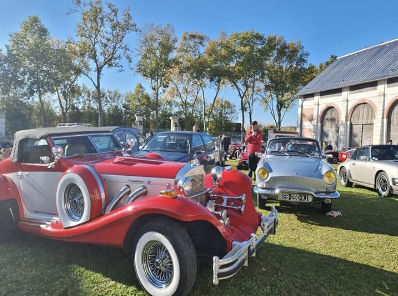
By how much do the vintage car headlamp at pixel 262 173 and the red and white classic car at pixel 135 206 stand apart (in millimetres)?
1695

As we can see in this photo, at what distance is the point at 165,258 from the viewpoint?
275 cm

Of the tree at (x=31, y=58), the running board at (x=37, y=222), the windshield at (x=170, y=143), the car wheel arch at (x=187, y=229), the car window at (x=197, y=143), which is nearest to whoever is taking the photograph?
the car wheel arch at (x=187, y=229)

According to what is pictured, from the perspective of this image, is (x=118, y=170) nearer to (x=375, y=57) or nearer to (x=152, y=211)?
(x=152, y=211)

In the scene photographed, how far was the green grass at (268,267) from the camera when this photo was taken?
2986 millimetres

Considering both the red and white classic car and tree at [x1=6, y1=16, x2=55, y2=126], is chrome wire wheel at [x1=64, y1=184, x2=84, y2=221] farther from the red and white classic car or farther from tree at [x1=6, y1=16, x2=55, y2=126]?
tree at [x1=6, y1=16, x2=55, y2=126]

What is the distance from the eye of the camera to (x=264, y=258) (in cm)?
369

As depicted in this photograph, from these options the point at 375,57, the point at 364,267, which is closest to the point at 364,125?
the point at 375,57

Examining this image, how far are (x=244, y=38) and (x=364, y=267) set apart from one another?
30037 millimetres

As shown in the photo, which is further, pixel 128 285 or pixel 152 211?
pixel 128 285

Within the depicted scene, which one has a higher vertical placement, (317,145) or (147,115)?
(147,115)

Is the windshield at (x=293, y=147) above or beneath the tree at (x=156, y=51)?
beneath

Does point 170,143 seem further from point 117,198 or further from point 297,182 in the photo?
point 117,198

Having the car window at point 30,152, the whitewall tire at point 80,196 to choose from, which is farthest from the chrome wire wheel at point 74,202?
the car window at point 30,152

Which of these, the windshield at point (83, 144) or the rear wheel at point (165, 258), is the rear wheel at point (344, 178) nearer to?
the windshield at point (83, 144)
